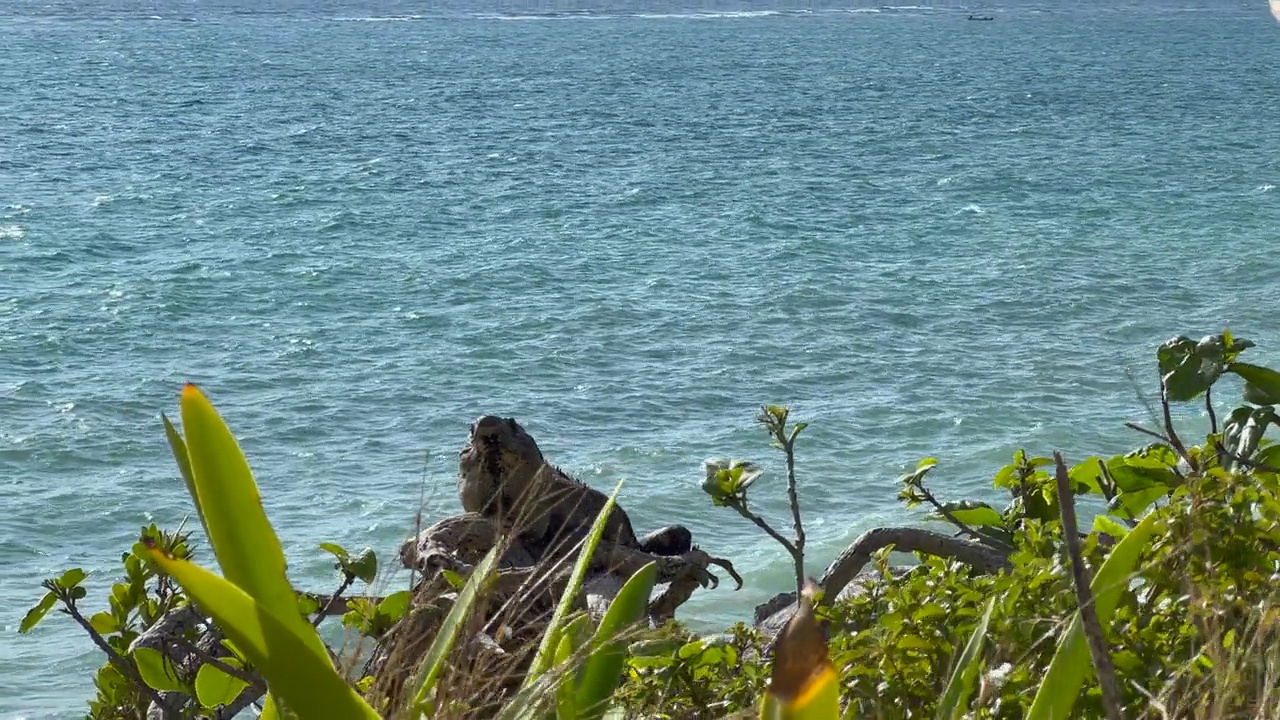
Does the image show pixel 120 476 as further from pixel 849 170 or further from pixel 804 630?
pixel 849 170

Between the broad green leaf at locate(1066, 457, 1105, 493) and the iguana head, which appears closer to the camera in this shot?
the broad green leaf at locate(1066, 457, 1105, 493)

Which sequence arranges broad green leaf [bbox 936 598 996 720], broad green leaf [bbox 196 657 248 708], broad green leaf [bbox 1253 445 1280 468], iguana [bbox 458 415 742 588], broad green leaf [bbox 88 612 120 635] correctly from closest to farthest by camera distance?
1. broad green leaf [bbox 936 598 996 720]
2. broad green leaf [bbox 196 657 248 708]
3. broad green leaf [bbox 88 612 120 635]
4. broad green leaf [bbox 1253 445 1280 468]
5. iguana [bbox 458 415 742 588]

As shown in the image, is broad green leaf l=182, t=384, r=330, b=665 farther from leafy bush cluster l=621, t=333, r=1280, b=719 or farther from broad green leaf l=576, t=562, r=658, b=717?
leafy bush cluster l=621, t=333, r=1280, b=719

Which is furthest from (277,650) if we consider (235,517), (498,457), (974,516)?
(498,457)

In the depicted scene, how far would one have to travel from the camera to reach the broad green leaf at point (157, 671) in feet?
9.06

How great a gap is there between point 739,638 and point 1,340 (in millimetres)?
14662

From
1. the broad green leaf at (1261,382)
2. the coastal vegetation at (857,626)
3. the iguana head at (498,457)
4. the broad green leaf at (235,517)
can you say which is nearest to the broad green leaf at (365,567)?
the coastal vegetation at (857,626)

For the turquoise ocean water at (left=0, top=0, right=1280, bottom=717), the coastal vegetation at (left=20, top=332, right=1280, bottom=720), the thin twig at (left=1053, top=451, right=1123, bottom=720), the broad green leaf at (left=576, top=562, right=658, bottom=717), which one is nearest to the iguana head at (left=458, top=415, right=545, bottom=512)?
the turquoise ocean water at (left=0, top=0, right=1280, bottom=717)

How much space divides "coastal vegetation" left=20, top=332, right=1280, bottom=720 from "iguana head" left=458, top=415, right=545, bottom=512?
1.37 meters

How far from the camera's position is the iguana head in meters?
4.66

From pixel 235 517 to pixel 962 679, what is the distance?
3.30 feet

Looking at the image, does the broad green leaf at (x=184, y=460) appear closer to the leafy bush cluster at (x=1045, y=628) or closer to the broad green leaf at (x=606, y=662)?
the broad green leaf at (x=606, y=662)

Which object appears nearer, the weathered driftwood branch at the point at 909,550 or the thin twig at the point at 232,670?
the thin twig at the point at 232,670

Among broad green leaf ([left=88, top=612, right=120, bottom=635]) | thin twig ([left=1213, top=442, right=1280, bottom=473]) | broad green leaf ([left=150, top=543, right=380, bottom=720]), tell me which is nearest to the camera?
broad green leaf ([left=150, top=543, right=380, bottom=720])
